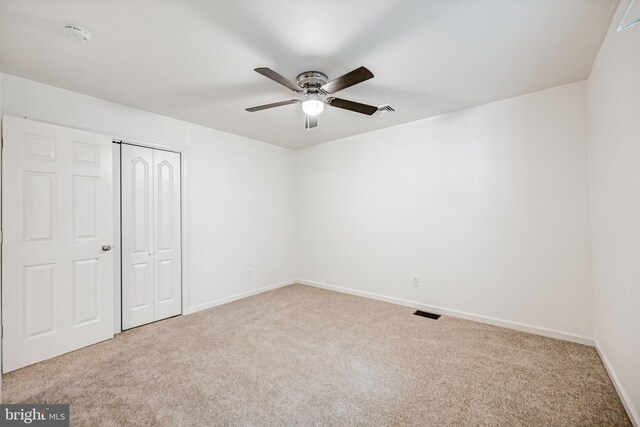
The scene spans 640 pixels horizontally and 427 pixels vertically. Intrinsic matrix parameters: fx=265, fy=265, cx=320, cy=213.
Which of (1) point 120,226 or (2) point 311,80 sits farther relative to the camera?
(1) point 120,226

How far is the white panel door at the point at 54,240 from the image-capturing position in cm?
229

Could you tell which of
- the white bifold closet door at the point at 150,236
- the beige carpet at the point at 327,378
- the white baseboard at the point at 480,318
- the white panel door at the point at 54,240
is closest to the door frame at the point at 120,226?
the white bifold closet door at the point at 150,236

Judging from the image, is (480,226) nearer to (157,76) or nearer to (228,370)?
(228,370)

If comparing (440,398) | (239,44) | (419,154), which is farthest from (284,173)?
(440,398)

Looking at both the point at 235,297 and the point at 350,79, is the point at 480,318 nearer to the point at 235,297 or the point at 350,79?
the point at 350,79

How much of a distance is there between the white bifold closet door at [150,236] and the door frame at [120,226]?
4 centimetres

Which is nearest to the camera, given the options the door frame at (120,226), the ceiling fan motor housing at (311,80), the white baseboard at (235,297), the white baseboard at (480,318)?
the ceiling fan motor housing at (311,80)

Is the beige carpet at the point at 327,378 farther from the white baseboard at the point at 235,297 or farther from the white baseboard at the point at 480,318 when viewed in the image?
the white baseboard at the point at 235,297

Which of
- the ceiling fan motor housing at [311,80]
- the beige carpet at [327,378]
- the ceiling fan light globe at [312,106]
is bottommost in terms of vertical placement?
the beige carpet at [327,378]

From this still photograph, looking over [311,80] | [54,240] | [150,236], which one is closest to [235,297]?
[150,236]

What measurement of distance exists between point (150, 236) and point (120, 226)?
335 millimetres

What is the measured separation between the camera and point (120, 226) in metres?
3.06

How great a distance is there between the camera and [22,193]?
2346 mm

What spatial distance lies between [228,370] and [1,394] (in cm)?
159
